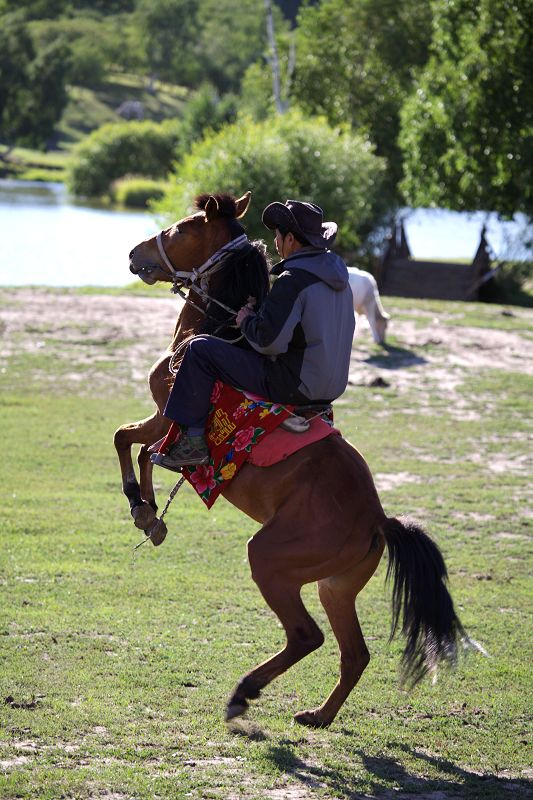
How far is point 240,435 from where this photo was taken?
530 centimetres

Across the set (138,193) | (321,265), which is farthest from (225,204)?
(138,193)

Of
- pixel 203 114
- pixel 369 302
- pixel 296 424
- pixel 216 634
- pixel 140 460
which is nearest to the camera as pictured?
pixel 296 424

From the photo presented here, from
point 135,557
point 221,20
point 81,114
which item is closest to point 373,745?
point 135,557

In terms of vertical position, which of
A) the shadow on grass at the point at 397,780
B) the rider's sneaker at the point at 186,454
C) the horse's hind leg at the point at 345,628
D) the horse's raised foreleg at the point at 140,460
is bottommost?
the shadow on grass at the point at 397,780

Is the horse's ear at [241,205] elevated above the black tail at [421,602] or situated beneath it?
elevated above

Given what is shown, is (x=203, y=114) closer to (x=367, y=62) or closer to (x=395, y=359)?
(x=367, y=62)

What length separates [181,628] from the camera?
662 centimetres

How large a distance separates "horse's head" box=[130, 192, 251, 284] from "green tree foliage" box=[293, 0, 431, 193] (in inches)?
1340

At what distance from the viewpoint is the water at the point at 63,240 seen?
96.3 feet

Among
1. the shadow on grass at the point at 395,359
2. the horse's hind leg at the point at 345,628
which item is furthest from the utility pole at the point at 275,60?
the horse's hind leg at the point at 345,628

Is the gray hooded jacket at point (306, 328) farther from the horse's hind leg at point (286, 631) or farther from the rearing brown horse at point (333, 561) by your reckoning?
the horse's hind leg at point (286, 631)

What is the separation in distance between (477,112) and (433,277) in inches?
176

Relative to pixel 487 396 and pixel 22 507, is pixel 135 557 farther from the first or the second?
pixel 487 396

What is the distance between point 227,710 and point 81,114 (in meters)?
98.0
